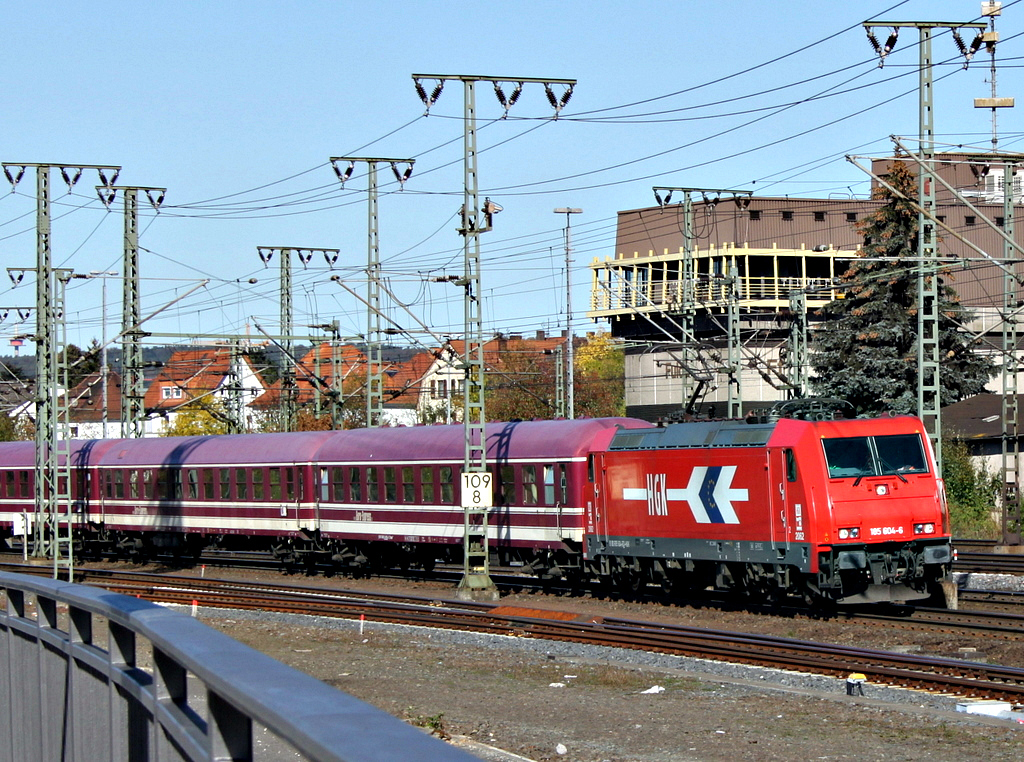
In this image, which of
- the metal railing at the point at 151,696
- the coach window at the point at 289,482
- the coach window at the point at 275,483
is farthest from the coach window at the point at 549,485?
the metal railing at the point at 151,696

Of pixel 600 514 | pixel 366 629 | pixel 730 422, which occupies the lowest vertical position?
pixel 366 629

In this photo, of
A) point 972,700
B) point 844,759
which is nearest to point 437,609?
point 972,700

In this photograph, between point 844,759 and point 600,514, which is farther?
point 600,514

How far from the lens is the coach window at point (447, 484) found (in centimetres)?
3072

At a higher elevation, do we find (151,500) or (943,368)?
(943,368)

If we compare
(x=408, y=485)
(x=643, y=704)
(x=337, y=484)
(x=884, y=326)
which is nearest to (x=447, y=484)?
(x=408, y=485)

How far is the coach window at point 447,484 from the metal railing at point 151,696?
23568 millimetres

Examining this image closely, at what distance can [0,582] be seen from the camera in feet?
21.9

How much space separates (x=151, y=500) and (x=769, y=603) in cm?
2189

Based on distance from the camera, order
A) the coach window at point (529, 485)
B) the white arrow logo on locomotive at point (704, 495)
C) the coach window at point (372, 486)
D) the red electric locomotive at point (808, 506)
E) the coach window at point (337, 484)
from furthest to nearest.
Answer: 1. the coach window at point (337, 484)
2. the coach window at point (372, 486)
3. the coach window at point (529, 485)
4. the white arrow logo on locomotive at point (704, 495)
5. the red electric locomotive at point (808, 506)

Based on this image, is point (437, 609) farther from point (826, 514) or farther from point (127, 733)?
point (127, 733)

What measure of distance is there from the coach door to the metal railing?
54.1ft

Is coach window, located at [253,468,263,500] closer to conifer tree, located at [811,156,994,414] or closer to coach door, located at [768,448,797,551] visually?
coach door, located at [768,448,797,551]

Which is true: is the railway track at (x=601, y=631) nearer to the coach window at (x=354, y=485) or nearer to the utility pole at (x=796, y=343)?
the coach window at (x=354, y=485)
